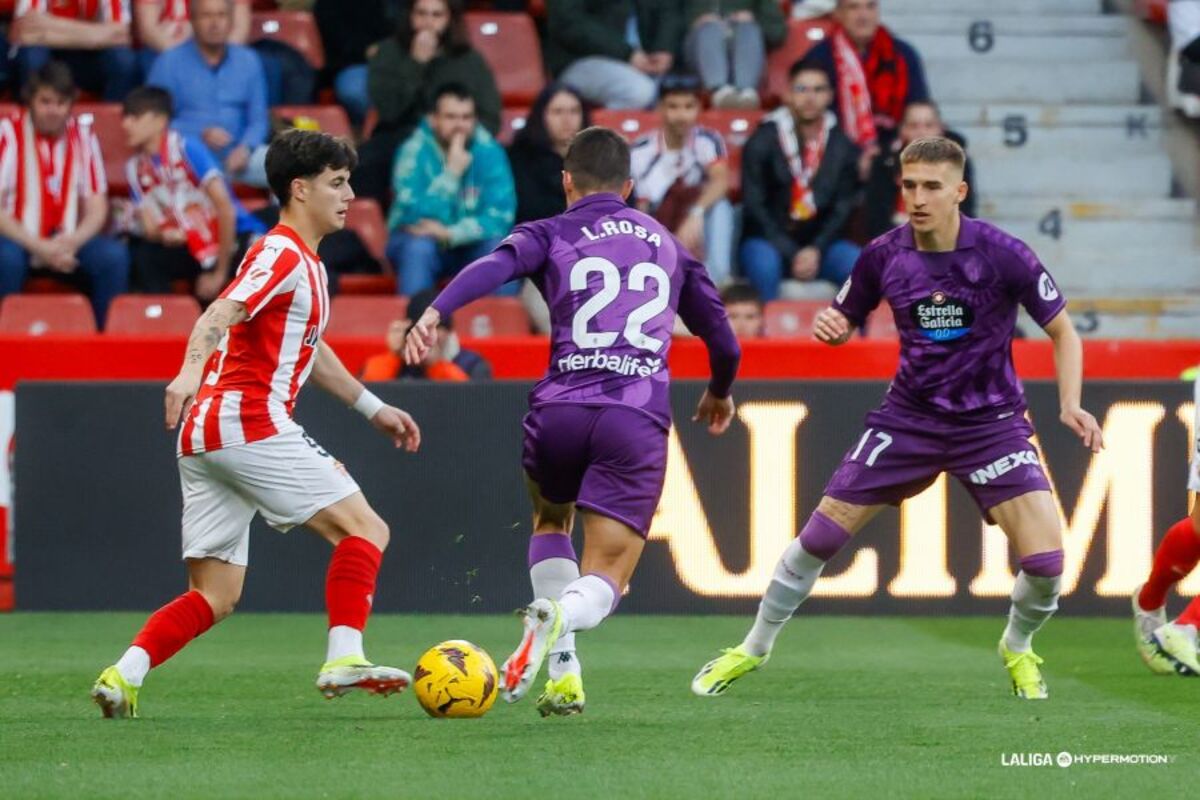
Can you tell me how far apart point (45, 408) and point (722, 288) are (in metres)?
3.82

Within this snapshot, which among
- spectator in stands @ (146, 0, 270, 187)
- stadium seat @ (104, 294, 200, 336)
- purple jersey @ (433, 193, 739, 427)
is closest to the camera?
purple jersey @ (433, 193, 739, 427)

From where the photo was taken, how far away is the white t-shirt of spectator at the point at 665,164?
43.4 ft

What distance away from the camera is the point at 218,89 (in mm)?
13516

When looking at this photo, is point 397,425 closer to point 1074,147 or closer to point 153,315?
point 153,315

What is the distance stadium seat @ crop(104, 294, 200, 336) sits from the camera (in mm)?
12336

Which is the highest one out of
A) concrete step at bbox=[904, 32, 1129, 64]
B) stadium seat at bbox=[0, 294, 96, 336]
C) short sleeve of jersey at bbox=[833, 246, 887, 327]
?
concrete step at bbox=[904, 32, 1129, 64]

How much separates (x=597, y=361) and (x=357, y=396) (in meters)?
0.94

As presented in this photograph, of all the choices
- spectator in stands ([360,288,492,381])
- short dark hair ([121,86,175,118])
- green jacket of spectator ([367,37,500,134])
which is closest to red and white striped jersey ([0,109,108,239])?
short dark hair ([121,86,175,118])

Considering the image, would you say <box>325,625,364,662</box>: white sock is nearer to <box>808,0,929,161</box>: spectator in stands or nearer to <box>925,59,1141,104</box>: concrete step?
<box>808,0,929,161</box>: spectator in stands

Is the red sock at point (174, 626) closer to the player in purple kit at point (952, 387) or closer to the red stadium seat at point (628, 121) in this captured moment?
the player in purple kit at point (952, 387)

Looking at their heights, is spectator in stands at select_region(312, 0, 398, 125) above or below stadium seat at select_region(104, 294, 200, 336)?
above

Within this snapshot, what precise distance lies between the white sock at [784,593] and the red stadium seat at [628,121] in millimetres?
6257

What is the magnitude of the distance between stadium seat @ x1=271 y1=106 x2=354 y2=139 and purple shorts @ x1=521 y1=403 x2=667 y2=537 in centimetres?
→ 715

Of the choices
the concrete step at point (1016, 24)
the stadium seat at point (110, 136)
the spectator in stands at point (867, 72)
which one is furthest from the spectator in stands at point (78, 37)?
the concrete step at point (1016, 24)
